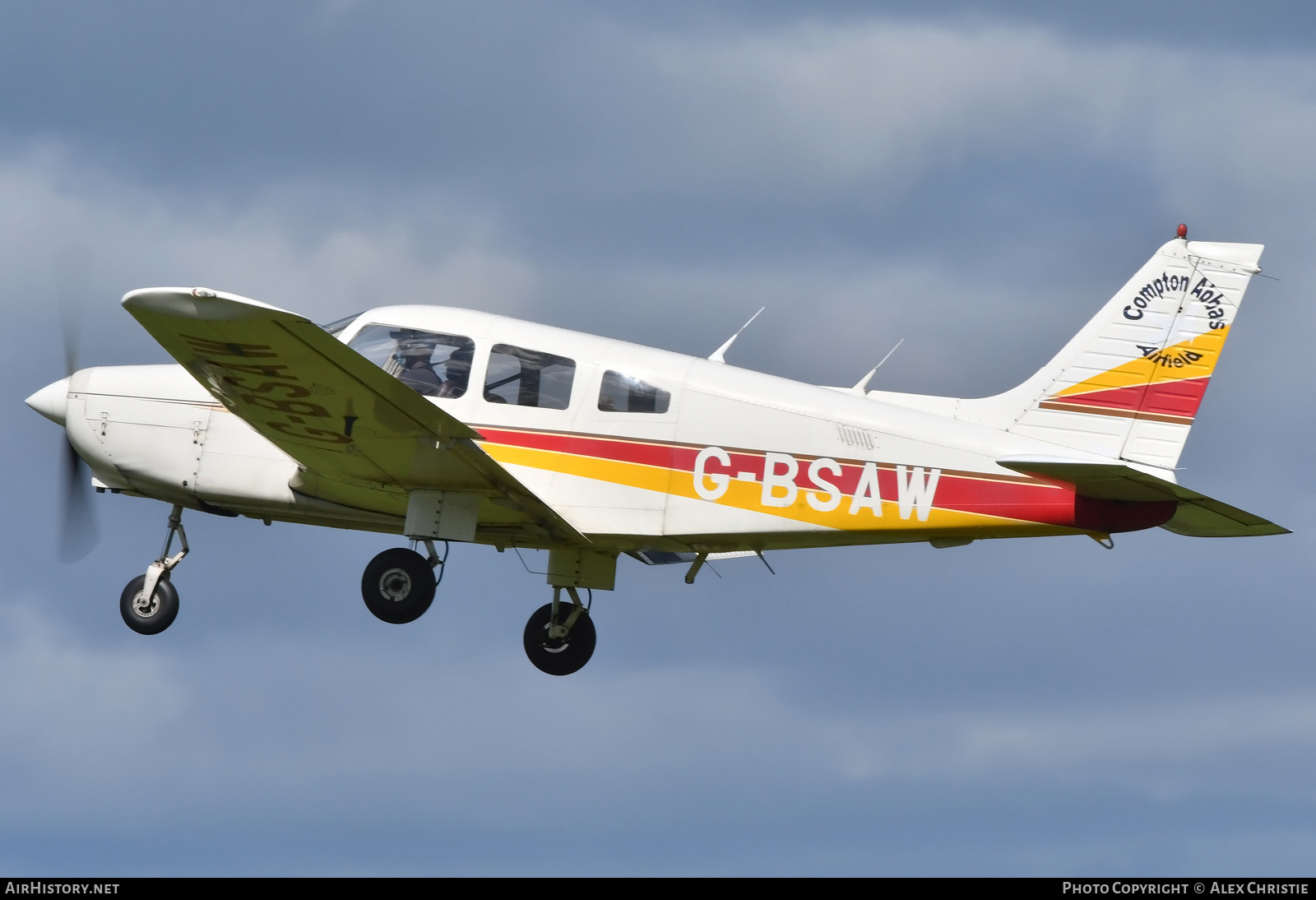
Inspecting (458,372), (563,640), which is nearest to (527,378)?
(458,372)

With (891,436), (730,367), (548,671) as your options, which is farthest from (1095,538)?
(548,671)

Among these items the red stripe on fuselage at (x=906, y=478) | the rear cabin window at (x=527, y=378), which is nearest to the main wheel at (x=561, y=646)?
the red stripe on fuselage at (x=906, y=478)

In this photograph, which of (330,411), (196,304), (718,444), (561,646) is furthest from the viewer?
(561,646)

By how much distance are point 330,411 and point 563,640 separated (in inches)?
155

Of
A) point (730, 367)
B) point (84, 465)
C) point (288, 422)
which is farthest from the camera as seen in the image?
point (84, 465)

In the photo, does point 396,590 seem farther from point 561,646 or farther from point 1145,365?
point 1145,365

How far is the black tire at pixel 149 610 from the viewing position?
1426cm

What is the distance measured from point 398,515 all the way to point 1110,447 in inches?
238

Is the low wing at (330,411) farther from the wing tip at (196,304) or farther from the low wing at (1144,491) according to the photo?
the low wing at (1144,491)

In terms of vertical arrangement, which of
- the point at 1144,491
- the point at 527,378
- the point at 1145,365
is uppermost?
the point at 1145,365

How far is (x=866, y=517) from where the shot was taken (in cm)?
1304

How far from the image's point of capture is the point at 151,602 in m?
14.3

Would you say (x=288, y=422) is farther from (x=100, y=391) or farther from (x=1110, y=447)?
(x=1110, y=447)

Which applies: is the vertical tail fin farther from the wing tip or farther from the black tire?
the black tire
